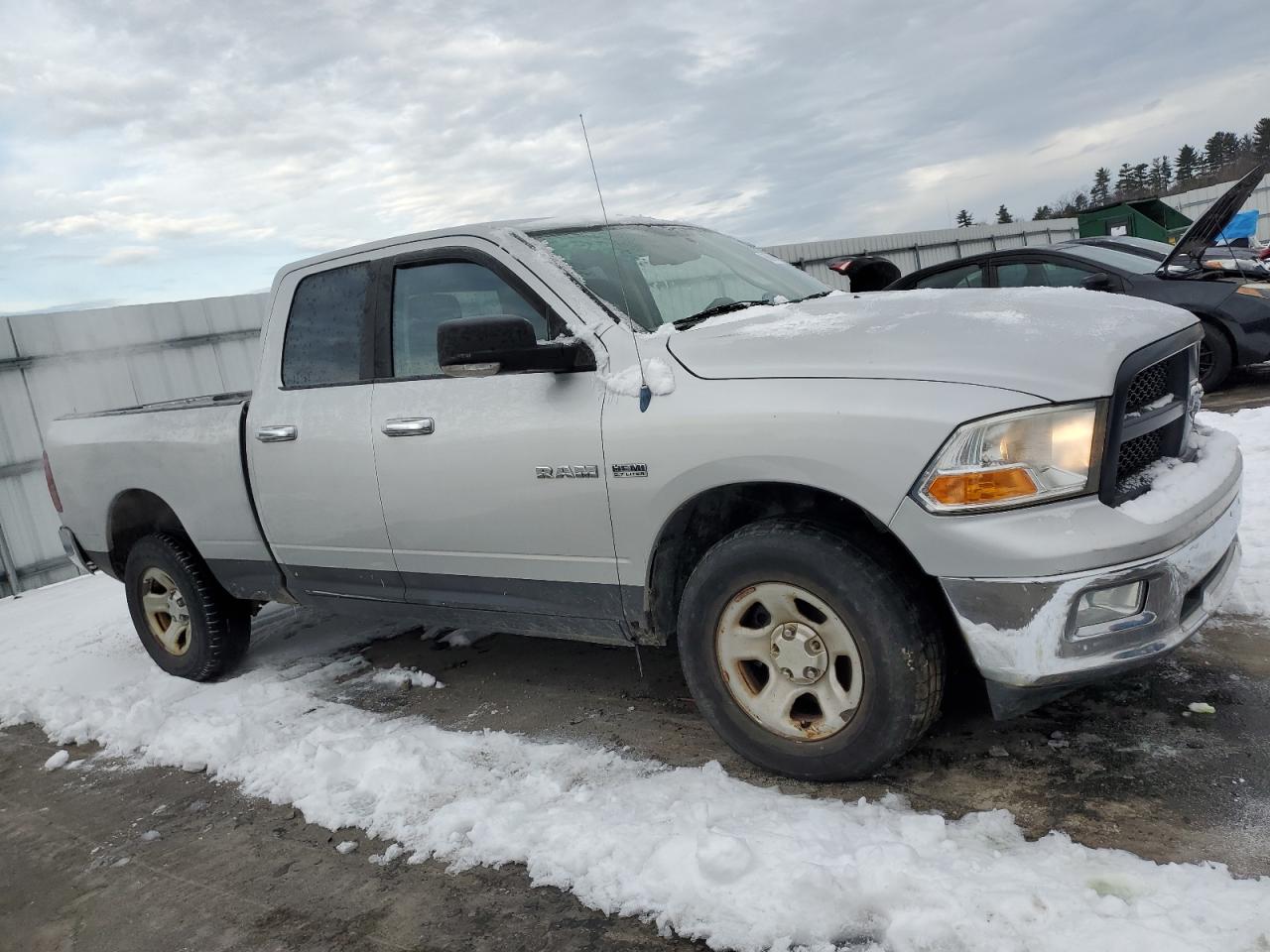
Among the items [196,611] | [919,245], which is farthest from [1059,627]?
[919,245]

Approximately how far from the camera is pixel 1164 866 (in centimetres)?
225

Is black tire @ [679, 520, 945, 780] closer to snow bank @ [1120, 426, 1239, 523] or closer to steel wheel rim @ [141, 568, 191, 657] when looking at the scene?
snow bank @ [1120, 426, 1239, 523]

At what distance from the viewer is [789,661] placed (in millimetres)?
2834

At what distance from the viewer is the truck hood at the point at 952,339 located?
250 cm

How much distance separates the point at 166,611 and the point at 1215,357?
8461 mm

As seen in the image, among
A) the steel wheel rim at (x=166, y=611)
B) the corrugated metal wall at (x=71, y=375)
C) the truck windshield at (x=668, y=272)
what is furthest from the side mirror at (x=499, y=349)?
the corrugated metal wall at (x=71, y=375)

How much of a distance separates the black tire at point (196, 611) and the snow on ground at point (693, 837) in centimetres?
27

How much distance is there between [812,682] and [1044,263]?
7.07 m

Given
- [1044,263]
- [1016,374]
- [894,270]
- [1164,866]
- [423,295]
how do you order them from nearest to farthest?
1. [1164,866]
2. [1016,374]
3. [423,295]
4. [894,270]
5. [1044,263]

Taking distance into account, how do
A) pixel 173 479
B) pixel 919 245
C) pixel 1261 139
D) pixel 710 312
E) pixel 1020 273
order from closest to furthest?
pixel 710 312, pixel 173 479, pixel 1020 273, pixel 919 245, pixel 1261 139

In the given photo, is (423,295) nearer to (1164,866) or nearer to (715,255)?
(715,255)

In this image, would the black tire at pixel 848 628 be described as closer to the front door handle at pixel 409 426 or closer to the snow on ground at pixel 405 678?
the front door handle at pixel 409 426

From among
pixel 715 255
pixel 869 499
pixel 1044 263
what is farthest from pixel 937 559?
pixel 1044 263

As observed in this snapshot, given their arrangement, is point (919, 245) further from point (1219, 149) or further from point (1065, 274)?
point (1219, 149)
